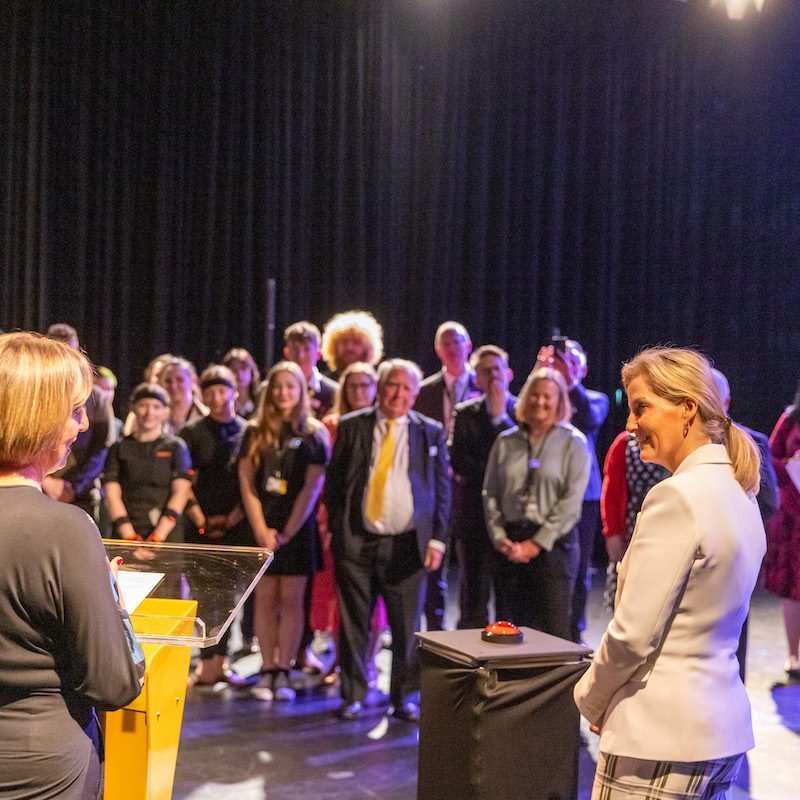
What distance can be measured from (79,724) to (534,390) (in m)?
3.17

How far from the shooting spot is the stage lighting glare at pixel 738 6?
Result: 8.19m

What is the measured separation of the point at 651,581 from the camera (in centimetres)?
191

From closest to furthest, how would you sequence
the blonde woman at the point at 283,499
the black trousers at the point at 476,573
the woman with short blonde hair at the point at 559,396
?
1. the woman with short blonde hair at the point at 559,396
2. the blonde woman at the point at 283,499
3. the black trousers at the point at 476,573

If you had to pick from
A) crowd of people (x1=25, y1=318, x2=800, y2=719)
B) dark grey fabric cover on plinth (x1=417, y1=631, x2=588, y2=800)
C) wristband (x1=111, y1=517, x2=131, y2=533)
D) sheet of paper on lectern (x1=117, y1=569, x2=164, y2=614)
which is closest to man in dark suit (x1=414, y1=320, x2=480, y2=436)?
crowd of people (x1=25, y1=318, x2=800, y2=719)

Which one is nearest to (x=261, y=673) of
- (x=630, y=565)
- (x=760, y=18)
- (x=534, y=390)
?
(x=534, y=390)

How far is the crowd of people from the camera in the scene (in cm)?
451

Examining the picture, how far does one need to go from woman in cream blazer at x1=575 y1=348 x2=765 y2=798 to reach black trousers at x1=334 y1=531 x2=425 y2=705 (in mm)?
2632

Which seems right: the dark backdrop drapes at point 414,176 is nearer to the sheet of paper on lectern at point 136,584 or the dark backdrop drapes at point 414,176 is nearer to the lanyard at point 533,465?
the lanyard at point 533,465

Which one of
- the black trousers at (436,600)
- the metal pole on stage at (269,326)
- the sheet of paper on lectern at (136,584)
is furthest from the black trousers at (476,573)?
the metal pole on stage at (269,326)

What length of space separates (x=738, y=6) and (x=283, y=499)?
5.88 m

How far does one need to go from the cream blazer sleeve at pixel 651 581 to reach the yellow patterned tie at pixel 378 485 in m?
2.70

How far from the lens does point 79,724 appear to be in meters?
1.65

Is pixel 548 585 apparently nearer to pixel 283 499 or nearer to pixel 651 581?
pixel 283 499

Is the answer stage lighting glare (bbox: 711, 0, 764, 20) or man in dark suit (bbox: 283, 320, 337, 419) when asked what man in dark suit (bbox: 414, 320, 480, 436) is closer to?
man in dark suit (bbox: 283, 320, 337, 419)
